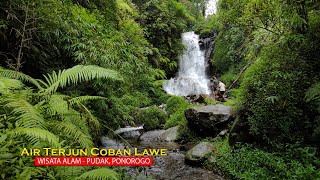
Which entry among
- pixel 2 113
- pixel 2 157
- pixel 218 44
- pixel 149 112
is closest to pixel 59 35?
pixel 2 113

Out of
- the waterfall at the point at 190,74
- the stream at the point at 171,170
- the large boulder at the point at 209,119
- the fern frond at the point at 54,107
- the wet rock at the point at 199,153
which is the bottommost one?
the stream at the point at 171,170

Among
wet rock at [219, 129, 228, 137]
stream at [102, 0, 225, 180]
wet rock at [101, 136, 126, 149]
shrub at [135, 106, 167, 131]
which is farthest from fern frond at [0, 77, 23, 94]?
shrub at [135, 106, 167, 131]

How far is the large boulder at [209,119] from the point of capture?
6.63 metres

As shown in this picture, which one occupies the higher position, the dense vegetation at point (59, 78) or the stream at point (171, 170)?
the dense vegetation at point (59, 78)

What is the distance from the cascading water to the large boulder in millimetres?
6799

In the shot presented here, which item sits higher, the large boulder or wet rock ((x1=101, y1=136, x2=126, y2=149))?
the large boulder

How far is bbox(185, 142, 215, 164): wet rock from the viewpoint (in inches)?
197

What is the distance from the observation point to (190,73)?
54.3ft

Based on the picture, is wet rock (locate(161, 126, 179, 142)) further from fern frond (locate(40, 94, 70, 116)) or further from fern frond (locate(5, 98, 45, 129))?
fern frond (locate(5, 98, 45, 129))

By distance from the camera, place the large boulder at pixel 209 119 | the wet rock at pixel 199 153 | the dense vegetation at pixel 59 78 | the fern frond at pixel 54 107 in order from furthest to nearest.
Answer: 1. the large boulder at pixel 209 119
2. the wet rock at pixel 199 153
3. the fern frond at pixel 54 107
4. the dense vegetation at pixel 59 78

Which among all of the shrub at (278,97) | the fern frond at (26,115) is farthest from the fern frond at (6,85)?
the shrub at (278,97)

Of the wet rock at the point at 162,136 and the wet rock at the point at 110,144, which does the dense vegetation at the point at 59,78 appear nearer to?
the wet rock at the point at 110,144

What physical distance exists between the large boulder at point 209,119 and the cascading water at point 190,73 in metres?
6.80

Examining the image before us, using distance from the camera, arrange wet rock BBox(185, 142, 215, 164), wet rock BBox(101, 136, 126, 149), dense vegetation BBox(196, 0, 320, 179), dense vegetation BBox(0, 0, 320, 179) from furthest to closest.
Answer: wet rock BBox(101, 136, 126, 149) → wet rock BBox(185, 142, 215, 164) → dense vegetation BBox(196, 0, 320, 179) → dense vegetation BBox(0, 0, 320, 179)
